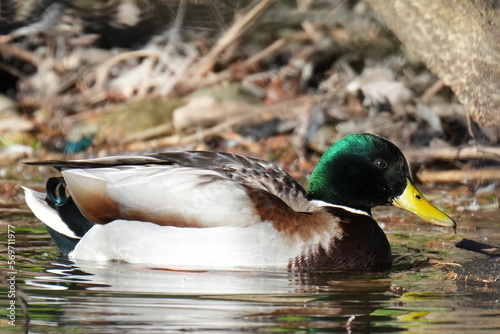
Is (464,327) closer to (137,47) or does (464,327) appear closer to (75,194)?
(75,194)

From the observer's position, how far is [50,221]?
5.93 m

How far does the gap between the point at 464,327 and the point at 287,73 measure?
23.6ft

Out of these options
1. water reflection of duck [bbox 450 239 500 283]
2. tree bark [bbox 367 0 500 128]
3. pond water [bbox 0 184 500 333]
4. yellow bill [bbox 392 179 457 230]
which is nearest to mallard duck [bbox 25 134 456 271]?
yellow bill [bbox 392 179 457 230]

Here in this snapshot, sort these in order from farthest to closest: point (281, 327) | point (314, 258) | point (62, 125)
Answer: point (62, 125)
point (314, 258)
point (281, 327)

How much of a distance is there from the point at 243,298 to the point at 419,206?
5.45ft

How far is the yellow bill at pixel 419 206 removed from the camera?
574 centimetres

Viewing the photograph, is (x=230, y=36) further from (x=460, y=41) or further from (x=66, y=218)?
(x=66, y=218)

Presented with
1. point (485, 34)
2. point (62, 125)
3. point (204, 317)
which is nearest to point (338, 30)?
point (62, 125)

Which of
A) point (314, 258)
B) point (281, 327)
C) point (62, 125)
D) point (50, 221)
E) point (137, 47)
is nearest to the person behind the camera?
point (281, 327)

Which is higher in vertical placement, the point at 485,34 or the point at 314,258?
the point at 485,34

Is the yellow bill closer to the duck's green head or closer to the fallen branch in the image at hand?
the duck's green head

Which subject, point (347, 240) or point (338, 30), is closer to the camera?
point (347, 240)

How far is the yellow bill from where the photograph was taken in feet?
18.8

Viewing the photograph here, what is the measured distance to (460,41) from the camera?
21.1 feet
